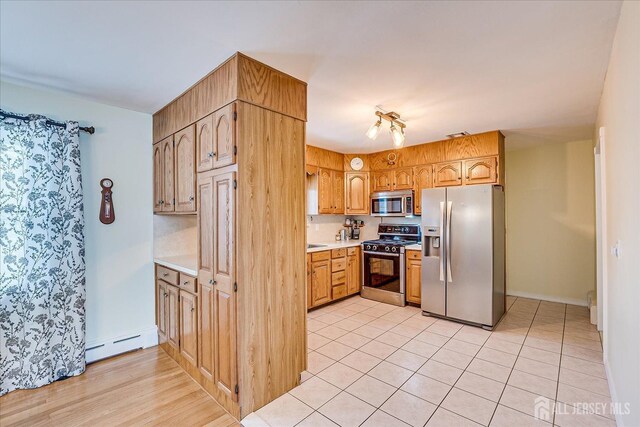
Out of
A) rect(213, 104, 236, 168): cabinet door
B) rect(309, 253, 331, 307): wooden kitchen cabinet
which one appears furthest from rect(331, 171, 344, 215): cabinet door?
rect(213, 104, 236, 168): cabinet door

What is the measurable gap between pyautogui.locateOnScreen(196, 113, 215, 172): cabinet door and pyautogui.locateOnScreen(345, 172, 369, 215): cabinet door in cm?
289

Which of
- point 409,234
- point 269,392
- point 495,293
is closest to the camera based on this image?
point 269,392

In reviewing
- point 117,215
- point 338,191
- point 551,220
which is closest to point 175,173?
point 117,215

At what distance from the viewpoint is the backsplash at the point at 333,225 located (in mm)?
4777

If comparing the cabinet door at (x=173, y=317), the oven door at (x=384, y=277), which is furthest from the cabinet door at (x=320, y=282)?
the cabinet door at (x=173, y=317)

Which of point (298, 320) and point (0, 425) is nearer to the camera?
point (0, 425)

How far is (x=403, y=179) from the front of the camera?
448 centimetres

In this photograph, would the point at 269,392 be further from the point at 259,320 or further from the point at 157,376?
the point at 157,376

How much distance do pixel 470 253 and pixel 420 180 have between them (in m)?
1.33

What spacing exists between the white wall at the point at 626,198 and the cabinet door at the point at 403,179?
2.43 metres

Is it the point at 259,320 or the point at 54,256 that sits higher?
the point at 54,256

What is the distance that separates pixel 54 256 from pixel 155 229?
0.85 meters

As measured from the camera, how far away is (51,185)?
2379mm

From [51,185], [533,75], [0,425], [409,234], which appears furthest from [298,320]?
[409,234]
